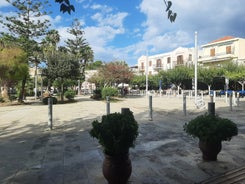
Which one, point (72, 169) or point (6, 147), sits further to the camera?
point (6, 147)

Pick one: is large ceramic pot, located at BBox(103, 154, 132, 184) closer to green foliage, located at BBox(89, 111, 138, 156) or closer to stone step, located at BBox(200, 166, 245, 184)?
green foliage, located at BBox(89, 111, 138, 156)

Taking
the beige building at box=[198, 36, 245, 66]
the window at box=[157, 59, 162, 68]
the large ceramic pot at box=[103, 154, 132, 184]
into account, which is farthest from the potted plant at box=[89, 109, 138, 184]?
the window at box=[157, 59, 162, 68]

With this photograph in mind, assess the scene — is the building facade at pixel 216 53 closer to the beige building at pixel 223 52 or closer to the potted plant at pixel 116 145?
the beige building at pixel 223 52

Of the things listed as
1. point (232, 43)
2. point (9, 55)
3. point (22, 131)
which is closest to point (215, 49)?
point (232, 43)

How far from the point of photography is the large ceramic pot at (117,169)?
11.5ft

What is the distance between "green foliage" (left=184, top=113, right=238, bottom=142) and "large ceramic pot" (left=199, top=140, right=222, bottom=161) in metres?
0.12

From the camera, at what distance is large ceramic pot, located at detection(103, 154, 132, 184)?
3512mm

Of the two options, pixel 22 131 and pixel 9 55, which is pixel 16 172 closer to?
pixel 22 131

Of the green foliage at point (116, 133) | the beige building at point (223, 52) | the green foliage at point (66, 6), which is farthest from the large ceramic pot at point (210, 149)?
the beige building at point (223, 52)

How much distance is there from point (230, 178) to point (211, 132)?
0.79 metres

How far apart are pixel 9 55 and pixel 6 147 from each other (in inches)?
587

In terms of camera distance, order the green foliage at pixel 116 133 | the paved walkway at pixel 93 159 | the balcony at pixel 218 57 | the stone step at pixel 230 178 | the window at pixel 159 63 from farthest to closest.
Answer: the window at pixel 159 63, the balcony at pixel 218 57, the paved walkway at pixel 93 159, the stone step at pixel 230 178, the green foliage at pixel 116 133

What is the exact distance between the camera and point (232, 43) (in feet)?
146

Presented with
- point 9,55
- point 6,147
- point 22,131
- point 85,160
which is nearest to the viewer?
point 85,160
